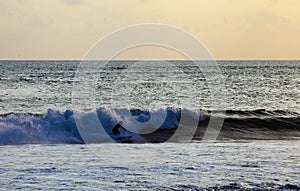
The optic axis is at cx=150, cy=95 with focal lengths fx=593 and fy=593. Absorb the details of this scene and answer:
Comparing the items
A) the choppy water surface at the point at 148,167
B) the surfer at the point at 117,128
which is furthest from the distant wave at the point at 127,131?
the choppy water surface at the point at 148,167

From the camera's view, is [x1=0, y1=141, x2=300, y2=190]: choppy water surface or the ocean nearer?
[x1=0, y1=141, x2=300, y2=190]: choppy water surface

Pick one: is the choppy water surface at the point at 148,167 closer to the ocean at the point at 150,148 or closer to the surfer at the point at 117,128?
the ocean at the point at 150,148

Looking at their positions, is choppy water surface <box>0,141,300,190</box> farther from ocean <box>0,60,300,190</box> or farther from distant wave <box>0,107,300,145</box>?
distant wave <box>0,107,300,145</box>

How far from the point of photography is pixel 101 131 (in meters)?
25.3

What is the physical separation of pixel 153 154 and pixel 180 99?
2645cm

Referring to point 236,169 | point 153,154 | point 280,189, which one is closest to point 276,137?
point 153,154

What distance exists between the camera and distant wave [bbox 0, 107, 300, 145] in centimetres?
2306

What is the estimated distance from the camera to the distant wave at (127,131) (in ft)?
75.7

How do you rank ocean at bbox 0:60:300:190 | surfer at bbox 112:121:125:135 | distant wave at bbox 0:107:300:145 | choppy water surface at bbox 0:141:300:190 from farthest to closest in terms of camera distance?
surfer at bbox 112:121:125:135, distant wave at bbox 0:107:300:145, ocean at bbox 0:60:300:190, choppy water surface at bbox 0:141:300:190

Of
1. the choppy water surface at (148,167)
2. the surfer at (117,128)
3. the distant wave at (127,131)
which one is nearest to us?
the choppy water surface at (148,167)

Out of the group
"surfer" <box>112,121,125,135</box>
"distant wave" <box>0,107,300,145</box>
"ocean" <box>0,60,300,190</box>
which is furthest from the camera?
"surfer" <box>112,121,125,135</box>

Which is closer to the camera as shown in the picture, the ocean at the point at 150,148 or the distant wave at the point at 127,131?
the ocean at the point at 150,148

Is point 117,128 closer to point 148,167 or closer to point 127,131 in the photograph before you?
point 127,131

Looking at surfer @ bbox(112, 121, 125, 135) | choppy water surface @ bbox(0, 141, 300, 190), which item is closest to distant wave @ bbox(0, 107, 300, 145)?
surfer @ bbox(112, 121, 125, 135)
